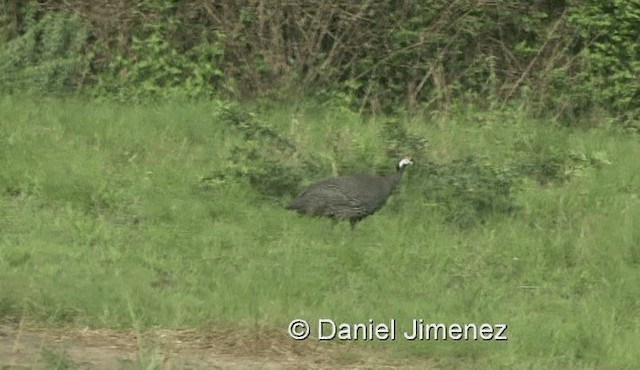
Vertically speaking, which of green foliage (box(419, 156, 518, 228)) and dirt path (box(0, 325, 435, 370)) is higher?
dirt path (box(0, 325, 435, 370))

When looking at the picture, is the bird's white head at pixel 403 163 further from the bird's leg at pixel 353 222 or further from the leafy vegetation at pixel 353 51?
the leafy vegetation at pixel 353 51

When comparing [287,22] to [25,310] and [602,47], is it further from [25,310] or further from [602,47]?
[25,310]

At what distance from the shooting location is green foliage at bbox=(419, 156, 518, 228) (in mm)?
10023

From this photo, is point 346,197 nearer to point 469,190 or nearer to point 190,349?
point 469,190

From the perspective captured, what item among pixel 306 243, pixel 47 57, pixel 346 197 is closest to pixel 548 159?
pixel 346 197

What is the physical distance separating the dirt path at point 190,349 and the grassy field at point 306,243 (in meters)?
0.12

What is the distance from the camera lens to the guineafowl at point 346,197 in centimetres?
943

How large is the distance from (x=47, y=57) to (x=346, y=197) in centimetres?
617

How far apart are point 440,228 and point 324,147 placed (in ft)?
7.07

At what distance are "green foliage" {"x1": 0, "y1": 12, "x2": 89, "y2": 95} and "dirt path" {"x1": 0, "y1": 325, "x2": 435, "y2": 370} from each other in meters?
6.82

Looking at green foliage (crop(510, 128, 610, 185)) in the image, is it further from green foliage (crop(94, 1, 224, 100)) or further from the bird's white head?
green foliage (crop(94, 1, 224, 100))

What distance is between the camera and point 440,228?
983 centimetres

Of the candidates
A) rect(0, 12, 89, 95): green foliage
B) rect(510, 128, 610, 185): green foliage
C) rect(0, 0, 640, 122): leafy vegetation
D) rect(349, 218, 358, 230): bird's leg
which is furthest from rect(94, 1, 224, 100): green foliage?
rect(349, 218, 358, 230): bird's leg

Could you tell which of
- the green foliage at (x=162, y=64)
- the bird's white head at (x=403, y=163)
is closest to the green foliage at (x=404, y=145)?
the bird's white head at (x=403, y=163)
